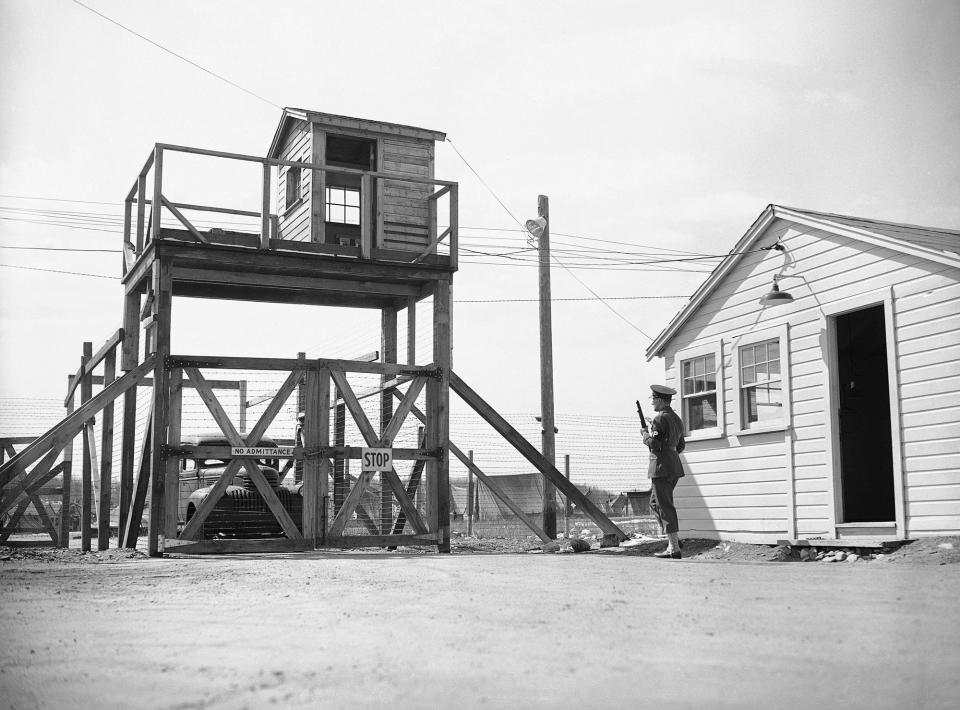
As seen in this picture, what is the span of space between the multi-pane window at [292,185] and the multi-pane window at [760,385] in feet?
A: 27.4

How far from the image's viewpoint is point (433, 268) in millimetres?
15062

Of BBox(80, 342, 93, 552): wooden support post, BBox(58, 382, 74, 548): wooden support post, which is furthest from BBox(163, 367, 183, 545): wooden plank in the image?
BBox(58, 382, 74, 548): wooden support post

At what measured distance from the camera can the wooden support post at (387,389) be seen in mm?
16766

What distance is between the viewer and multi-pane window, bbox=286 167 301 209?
60.4ft

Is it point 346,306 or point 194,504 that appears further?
point 346,306

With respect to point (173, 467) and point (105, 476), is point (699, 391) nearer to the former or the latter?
point (173, 467)

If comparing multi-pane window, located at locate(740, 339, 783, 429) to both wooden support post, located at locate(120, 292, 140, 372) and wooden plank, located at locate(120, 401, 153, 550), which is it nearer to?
wooden plank, located at locate(120, 401, 153, 550)

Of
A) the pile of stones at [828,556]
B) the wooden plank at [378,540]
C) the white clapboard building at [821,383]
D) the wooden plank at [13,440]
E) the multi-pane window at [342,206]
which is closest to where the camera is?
the white clapboard building at [821,383]

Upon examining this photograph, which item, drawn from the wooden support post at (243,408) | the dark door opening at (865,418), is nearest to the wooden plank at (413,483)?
the wooden support post at (243,408)

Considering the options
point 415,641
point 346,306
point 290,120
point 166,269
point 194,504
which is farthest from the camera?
point 290,120

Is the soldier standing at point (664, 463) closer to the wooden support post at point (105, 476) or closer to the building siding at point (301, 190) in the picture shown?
the building siding at point (301, 190)

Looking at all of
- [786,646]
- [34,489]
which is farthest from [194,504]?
[786,646]

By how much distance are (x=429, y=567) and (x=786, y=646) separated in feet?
17.7

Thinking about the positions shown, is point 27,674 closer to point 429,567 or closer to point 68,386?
point 429,567
